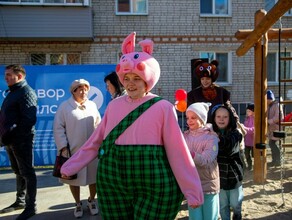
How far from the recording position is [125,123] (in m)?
2.13

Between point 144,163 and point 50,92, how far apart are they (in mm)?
5071

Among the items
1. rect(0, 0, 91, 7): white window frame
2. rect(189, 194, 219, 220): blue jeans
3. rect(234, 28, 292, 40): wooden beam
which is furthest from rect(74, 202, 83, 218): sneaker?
rect(0, 0, 91, 7): white window frame

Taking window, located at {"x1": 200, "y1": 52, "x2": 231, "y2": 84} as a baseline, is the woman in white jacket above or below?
below

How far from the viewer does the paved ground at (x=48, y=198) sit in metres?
4.04

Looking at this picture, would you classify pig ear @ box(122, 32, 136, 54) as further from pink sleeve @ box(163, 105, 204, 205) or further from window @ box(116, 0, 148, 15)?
window @ box(116, 0, 148, 15)

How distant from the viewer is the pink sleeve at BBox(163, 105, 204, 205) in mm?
2090

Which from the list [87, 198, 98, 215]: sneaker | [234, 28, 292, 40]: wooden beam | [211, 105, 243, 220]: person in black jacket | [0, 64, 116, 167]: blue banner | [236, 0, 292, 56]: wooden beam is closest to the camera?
[211, 105, 243, 220]: person in black jacket

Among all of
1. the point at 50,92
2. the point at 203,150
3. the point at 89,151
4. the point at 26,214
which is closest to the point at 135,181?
the point at 89,151

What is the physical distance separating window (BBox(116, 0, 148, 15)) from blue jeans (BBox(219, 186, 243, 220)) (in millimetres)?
10509

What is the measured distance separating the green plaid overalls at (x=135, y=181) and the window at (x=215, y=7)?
39.7ft

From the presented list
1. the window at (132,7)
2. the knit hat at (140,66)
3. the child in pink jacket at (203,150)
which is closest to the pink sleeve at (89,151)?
the knit hat at (140,66)

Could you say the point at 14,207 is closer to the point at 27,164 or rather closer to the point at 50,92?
the point at 27,164

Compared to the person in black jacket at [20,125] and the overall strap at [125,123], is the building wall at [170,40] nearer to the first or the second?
the person in black jacket at [20,125]

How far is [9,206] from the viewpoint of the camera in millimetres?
4277
